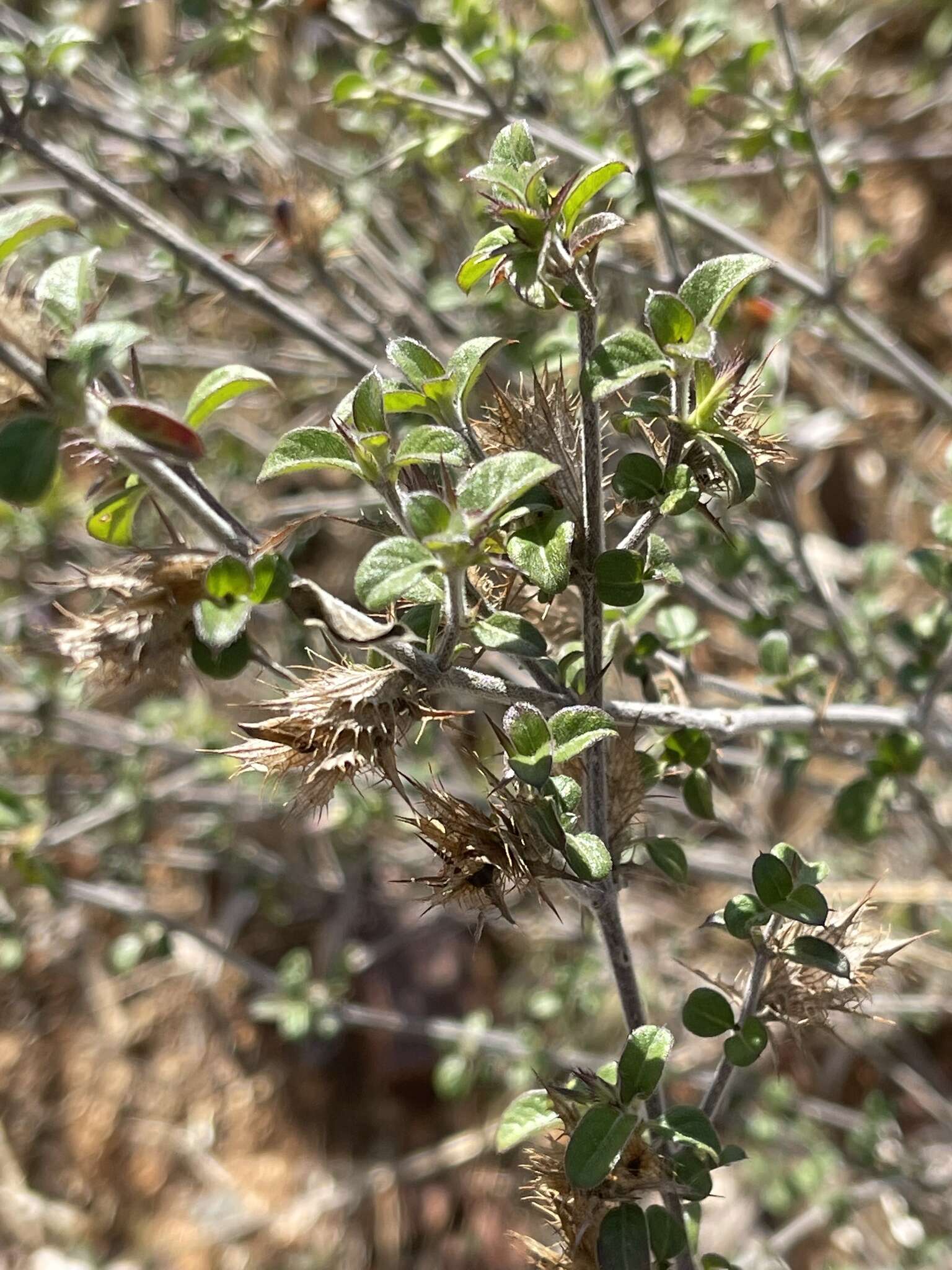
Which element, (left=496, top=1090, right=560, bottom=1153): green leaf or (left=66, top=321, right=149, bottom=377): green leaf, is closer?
(left=66, top=321, right=149, bottom=377): green leaf

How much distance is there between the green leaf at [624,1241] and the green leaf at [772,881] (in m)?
0.31

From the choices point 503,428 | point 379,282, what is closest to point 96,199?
point 503,428

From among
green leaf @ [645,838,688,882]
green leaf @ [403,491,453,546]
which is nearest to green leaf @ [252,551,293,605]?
green leaf @ [403,491,453,546]

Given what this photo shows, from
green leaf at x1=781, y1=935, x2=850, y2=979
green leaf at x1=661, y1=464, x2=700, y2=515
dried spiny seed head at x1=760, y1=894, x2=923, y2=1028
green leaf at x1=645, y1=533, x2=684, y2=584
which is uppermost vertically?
green leaf at x1=661, y1=464, x2=700, y2=515

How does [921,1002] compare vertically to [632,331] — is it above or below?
below

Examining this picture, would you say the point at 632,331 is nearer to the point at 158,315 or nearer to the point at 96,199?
the point at 96,199

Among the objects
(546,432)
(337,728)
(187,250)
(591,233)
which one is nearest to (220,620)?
(337,728)

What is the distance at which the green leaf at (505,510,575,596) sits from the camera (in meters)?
0.89

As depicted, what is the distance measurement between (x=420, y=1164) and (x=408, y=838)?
1.12 metres

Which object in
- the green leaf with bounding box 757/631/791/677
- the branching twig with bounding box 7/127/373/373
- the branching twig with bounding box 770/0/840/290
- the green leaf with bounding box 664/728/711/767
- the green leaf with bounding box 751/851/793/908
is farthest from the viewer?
the branching twig with bounding box 770/0/840/290

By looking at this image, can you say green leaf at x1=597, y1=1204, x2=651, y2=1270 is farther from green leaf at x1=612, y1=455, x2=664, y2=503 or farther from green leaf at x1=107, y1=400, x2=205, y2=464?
green leaf at x1=107, y1=400, x2=205, y2=464

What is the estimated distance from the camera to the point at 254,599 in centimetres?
91

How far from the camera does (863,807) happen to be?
5.39ft

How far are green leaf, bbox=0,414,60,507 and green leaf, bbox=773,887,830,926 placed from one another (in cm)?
78
